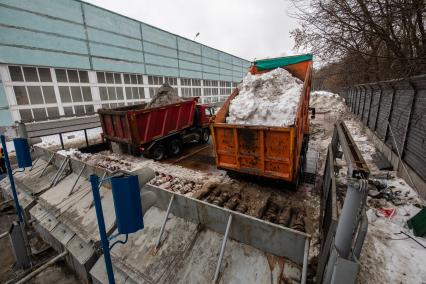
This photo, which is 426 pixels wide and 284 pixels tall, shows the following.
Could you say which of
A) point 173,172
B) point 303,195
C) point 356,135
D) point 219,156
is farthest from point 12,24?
point 356,135

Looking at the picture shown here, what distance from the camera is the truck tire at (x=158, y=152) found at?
7.77m

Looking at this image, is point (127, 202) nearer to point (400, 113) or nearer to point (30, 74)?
point (400, 113)

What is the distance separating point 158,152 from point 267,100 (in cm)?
472

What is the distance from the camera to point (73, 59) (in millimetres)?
13836

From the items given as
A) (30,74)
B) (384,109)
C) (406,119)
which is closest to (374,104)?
(384,109)

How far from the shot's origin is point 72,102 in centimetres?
1408

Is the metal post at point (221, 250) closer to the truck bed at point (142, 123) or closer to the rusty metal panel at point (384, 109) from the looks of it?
the truck bed at point (142, 123)

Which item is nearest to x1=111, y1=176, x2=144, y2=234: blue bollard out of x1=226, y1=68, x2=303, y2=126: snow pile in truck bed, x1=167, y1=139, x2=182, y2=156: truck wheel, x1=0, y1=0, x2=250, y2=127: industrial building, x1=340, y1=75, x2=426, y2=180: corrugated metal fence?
x1=226, y1=68, x2=303, y2=126: snow pile in truck bed

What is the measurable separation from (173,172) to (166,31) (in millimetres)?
20684

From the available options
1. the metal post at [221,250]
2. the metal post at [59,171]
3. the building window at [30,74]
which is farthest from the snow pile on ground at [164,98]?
the building window at [30,74]

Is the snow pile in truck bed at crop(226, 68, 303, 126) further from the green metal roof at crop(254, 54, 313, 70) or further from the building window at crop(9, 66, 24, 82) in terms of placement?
the building window at crop(9, 66, 24, 82)

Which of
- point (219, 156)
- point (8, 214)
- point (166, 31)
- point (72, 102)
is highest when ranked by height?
point (166, 31)

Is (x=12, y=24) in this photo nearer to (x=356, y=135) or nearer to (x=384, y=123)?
(x=384, y=123)

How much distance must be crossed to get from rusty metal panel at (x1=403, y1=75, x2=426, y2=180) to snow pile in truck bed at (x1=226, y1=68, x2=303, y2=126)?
9.26ft
